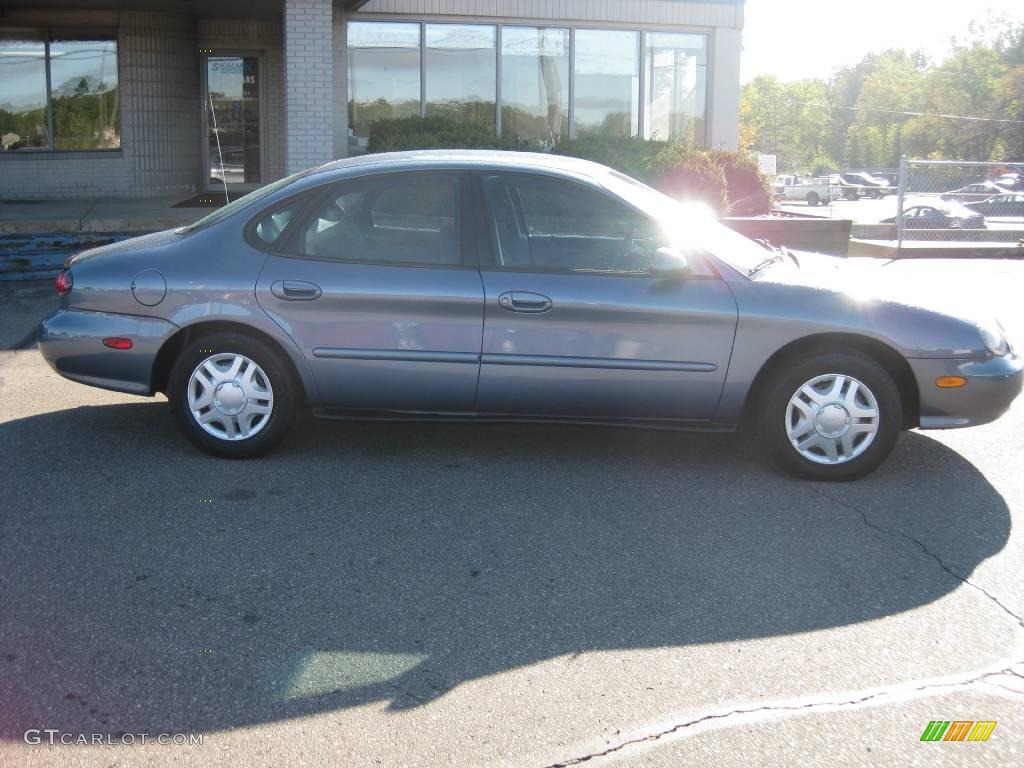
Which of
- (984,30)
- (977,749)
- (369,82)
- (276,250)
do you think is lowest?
(977,749)

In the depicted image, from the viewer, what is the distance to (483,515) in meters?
5.45

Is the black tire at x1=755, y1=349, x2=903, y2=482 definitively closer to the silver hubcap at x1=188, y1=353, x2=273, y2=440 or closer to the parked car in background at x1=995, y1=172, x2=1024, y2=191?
the silver hubcap at x1=188, y1=353, x2=273, y2=440

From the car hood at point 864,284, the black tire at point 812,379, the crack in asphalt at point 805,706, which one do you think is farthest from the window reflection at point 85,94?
the crack in asphalt at point 805,706

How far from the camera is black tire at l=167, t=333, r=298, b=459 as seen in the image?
6000 mm

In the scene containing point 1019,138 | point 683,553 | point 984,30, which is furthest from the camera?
point 984,30

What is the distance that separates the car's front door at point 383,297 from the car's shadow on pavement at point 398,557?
457 millimetres

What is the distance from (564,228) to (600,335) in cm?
61

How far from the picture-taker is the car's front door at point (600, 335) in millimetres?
5891

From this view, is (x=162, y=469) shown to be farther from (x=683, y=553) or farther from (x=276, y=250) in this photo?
(x=683, y=553)

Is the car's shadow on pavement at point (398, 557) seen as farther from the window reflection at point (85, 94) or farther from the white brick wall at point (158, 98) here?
the window reflection at point (85, 94)

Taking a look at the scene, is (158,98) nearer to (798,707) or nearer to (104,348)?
(104,348)

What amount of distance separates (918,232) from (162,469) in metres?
16.4

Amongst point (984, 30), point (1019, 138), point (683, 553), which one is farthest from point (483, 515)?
point (984, 30)

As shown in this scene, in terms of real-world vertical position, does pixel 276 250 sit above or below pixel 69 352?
above
